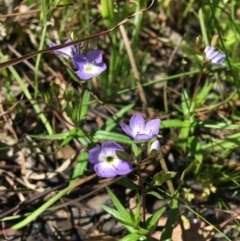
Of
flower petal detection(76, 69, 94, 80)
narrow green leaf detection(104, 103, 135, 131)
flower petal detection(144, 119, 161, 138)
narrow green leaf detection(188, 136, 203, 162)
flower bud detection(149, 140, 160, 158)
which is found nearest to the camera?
flower bud detection(149, 140, 160, 158)

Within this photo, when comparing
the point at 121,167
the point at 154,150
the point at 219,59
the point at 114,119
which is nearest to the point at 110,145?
the point at 121,167

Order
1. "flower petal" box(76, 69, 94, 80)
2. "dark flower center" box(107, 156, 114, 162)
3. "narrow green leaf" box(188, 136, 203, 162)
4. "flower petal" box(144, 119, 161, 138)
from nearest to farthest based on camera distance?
"flower petal" box(144, 119, 161, 138) < "dark flower center" box(107, 156, 114, 162) < "flower petal" box(76, 69, 94, 80) < "narrow green leaf" box(188, 136, 203, 162)

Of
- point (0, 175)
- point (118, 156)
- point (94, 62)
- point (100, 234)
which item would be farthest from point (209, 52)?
point (0, 175)

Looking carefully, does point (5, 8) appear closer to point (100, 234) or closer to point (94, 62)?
point (94, 62)

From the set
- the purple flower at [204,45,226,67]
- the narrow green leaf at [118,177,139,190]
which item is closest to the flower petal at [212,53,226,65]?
the purple flower at [204,45,226,67]

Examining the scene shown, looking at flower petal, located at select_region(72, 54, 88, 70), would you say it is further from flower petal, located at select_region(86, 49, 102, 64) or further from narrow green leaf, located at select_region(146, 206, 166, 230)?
narrow green leaf, located at select_region(146, 206, 166, 230)

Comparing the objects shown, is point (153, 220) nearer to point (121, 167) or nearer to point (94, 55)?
point (121, 167)

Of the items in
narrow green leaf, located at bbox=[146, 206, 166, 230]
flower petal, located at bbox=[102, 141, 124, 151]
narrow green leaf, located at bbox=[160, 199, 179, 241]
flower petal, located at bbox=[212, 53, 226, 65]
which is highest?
flower petal, located at bbox=[212, 53, 226, 65]

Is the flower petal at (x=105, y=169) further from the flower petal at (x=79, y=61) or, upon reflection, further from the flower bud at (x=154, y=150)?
the flower petal at (x=79, y=61)

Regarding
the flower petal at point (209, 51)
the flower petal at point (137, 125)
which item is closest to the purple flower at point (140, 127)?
the flower petal at point (137, 125)
